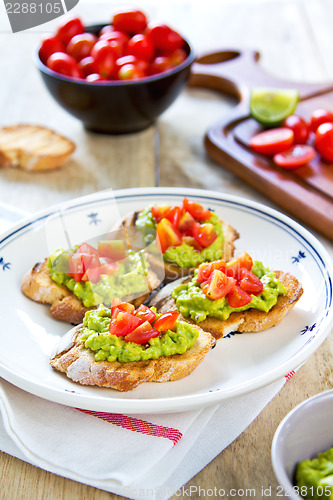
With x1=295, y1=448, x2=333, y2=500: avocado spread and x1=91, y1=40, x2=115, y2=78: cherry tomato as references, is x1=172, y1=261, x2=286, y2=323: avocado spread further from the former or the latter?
x1=91, y1=40, x2=115, y2=78: cherry tomato

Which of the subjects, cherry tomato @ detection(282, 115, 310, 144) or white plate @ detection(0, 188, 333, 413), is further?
cherry tomato @ detection(282, 115, 310, 144)

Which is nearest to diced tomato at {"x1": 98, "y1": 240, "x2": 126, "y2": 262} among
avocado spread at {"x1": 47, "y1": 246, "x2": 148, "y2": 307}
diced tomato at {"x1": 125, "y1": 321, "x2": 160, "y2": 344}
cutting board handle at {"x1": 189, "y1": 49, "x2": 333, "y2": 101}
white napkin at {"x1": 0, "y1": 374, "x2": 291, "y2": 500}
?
avocado spread at {"x1": 47, "y1": 246, "x2": 148, "y2": 307}

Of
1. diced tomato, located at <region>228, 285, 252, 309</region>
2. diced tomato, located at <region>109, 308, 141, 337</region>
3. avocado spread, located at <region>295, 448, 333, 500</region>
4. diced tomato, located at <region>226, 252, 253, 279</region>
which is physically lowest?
avocado spread, located at <region>295, 448, 333, 500</region>

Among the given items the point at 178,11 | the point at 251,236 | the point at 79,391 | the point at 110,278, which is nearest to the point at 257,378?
the point at 79,391

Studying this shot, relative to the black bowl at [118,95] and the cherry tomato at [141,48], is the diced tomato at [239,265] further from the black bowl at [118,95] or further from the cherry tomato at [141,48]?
the cherry tomato at [141,48]

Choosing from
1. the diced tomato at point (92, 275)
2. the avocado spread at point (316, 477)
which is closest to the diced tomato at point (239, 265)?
the diced tomato at point (92, 275)

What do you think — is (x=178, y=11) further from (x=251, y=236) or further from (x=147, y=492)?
(x=147, y=492)
